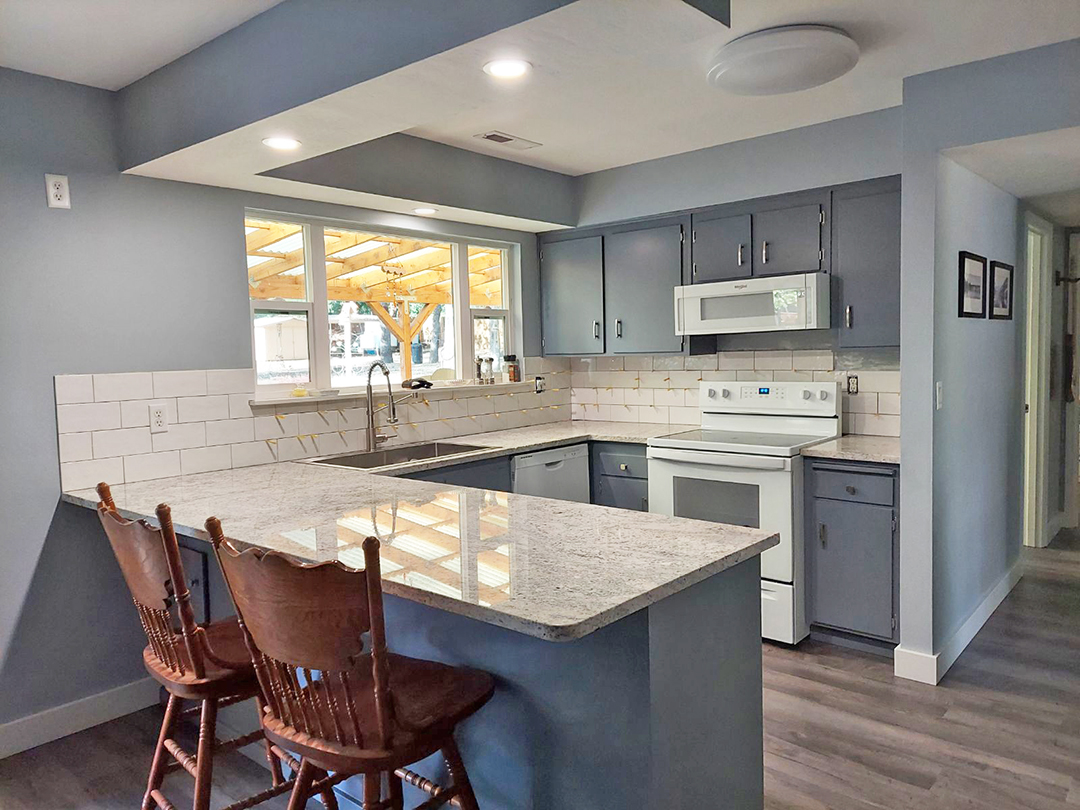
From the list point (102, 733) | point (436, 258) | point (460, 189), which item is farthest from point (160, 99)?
point (102, 733)

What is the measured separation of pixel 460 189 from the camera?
381 cm

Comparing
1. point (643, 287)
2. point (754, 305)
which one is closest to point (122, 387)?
point (643, 287)

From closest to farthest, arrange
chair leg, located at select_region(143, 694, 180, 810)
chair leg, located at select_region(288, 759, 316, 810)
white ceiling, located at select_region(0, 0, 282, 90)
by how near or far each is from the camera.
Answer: chair leg, located at select_region(288, 759, 316, 810)
chair leg, located at select_region(143, 694, 180, 810)
white ceiling, located at select_region(0, 0, 282, 90)

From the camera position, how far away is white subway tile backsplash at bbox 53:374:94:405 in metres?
2.79

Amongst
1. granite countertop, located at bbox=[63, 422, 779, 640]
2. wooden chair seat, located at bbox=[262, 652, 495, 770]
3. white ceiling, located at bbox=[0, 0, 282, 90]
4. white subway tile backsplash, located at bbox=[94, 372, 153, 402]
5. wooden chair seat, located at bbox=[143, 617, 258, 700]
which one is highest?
white ceiling, located at bbox=[0, 0, 282, 90]

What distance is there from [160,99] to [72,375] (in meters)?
1.04

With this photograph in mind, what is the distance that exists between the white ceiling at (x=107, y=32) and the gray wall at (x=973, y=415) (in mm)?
2586

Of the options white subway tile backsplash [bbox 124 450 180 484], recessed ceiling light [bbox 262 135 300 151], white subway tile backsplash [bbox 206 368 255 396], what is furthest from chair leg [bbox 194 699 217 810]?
recessed ceiling light [bbox 262 135 300 151]

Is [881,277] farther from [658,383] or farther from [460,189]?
[460,189]

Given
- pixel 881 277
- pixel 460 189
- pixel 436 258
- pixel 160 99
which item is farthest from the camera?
pixel 436 258

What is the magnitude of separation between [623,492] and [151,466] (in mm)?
2264

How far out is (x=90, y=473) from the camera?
287 cm

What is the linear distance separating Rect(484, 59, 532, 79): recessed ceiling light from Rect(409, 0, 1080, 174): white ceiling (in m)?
0.03

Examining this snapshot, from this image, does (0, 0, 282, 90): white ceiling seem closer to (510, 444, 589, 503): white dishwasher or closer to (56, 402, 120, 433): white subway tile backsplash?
(56, 402, 120, 433): white subway tile backsplash
